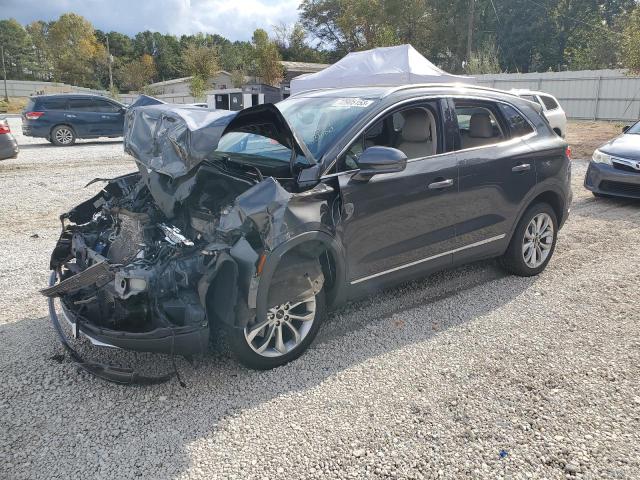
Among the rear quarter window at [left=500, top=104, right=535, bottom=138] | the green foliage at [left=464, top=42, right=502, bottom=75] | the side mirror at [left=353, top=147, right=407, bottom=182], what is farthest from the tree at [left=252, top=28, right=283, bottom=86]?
the side mirror at [left=353, top=147, right=407, bottom=182]

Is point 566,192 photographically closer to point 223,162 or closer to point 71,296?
point 223,162

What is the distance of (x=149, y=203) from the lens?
4027 mm

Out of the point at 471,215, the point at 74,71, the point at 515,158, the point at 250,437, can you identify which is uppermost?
the point at 74,71

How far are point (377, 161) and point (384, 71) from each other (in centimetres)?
1331

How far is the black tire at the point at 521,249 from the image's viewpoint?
509 cm

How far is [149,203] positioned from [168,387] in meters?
1.41

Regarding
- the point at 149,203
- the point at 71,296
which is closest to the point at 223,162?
the point at 149,203

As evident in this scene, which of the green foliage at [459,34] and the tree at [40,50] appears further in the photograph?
the tree at [40,50]

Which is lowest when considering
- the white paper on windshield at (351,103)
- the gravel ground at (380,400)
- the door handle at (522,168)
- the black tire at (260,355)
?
the gravel ground at (380,400)

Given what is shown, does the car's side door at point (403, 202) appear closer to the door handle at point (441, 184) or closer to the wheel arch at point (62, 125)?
the door handle at point (441, 184)

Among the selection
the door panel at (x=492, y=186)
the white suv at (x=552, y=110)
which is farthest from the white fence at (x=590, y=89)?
the door panel at (x=492, y=186)

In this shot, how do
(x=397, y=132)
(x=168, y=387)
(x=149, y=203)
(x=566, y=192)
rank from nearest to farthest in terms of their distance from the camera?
(x=168, y=387)
(x=149, y=203)
(x=397, y=132)
(x=566, y=192)

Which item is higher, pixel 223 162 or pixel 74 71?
pixel 74 71

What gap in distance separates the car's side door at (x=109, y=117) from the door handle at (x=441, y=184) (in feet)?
50.5
